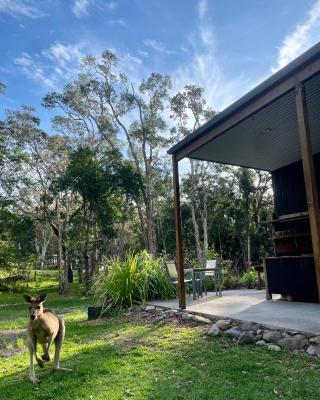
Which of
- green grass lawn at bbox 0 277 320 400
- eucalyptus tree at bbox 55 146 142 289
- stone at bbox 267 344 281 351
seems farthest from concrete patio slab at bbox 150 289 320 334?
eucalyptus tree at bbox 55 146 142 289

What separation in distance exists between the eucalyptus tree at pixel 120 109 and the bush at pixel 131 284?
46.8 ft

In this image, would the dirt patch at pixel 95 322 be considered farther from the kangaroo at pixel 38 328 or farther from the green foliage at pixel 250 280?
the green foliage at pixel 250 280

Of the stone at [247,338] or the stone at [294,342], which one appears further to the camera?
the stone at [247,338]

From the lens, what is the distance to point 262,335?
428 centimetres

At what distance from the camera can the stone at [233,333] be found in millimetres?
4406

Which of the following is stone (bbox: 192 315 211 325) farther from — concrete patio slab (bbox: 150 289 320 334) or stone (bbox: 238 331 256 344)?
stone (bbox: 238 331 256 344)

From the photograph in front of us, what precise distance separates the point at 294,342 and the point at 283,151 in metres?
5.03

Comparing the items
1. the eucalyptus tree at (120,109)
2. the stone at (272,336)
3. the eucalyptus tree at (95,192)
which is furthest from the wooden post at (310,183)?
the eucalyptus tree at (120,109)

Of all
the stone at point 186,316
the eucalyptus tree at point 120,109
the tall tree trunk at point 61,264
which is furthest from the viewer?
the eucalyptus tree at point 120,109

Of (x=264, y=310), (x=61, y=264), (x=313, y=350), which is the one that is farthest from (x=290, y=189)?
(x=61, y=264)

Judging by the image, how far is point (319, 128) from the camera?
6785 millimetres

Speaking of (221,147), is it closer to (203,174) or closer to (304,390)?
(304,390)

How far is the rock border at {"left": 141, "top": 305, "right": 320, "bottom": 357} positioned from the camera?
3793mm

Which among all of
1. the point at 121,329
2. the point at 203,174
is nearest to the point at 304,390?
the point at 121,329
